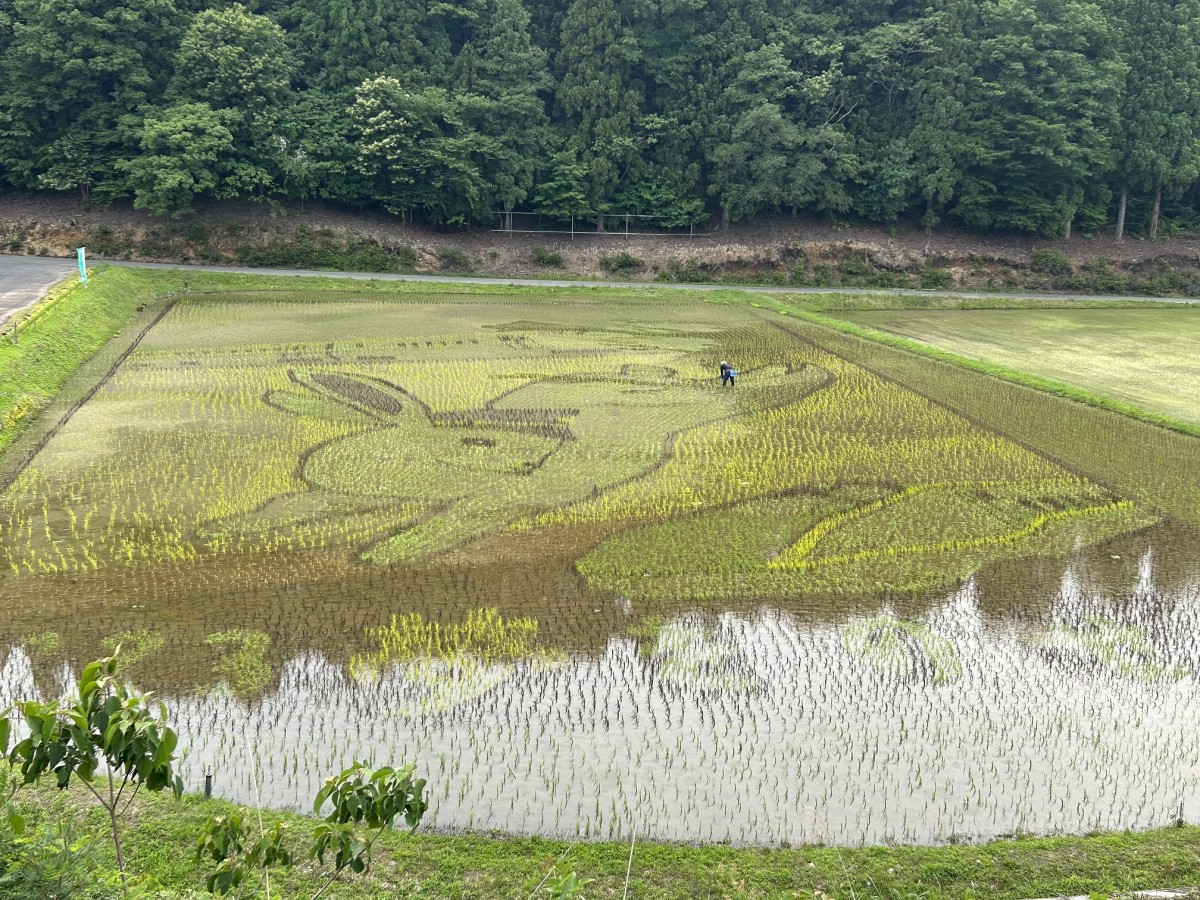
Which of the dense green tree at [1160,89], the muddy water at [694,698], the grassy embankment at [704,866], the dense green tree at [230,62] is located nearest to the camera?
the grassy embankment at [704,866]

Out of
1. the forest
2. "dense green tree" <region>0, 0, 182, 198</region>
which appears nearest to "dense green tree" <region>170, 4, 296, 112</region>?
the forest

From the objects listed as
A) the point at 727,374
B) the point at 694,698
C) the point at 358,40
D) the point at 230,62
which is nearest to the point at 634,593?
the point at 694,698

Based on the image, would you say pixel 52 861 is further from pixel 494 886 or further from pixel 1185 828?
pixel 1185 828

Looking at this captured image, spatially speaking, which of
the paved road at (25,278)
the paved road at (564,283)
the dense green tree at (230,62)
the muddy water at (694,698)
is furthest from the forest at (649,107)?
the muddy water at (694,698)

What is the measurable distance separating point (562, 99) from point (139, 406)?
24784mm

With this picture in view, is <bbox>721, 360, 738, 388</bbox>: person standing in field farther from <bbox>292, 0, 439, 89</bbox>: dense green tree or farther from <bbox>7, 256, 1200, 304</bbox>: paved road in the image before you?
<bbox>292, 0, 439, 89</bbox>: dense green tree

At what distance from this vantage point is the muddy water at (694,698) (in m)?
7.52

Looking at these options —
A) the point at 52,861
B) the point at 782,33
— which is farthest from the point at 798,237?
the point at 52,861

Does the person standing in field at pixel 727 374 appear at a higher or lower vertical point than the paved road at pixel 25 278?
lower

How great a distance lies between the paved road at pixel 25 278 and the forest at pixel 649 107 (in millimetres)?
4419

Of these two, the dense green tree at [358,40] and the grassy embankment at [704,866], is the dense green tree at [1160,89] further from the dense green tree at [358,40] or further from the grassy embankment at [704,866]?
the grassy embankment at [704,866]

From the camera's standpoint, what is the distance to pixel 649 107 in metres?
39.4

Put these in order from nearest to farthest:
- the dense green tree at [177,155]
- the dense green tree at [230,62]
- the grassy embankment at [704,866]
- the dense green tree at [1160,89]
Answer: the grassy embankment at [704,866] < the dense green tree at [177,155] < the dense green tree at [230,62] < the dense green tree at [1160,89]

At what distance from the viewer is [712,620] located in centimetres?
1057
